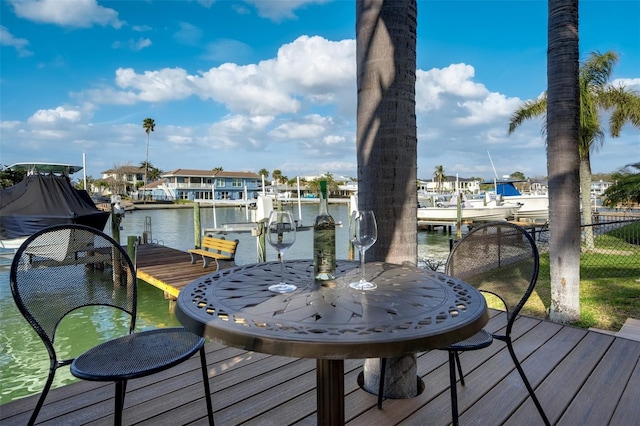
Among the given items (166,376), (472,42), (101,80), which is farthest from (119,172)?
(166,376)

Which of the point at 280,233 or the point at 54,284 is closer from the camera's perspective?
the point at 280,233

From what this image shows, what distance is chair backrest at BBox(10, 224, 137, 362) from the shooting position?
4.27 ft

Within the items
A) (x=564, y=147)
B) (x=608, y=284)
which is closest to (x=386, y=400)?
(x=564, y=147)

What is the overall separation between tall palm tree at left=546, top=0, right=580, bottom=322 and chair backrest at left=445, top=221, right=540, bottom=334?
7.27ft

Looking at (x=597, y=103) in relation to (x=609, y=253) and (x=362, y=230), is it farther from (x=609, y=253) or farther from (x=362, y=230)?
(x=362, y=230)

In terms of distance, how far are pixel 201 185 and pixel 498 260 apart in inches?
2079

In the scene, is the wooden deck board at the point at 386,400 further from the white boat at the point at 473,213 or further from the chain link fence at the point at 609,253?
the white boat at the point at 473,213

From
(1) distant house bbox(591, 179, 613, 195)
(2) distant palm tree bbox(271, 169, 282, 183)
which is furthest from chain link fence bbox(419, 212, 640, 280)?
(2) distant palm tree bbox(271, 169, 282, 183)

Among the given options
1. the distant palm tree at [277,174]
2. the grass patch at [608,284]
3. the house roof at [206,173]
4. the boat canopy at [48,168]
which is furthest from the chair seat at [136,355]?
the distant palm tree at [277,174]

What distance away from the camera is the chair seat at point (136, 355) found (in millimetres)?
1155

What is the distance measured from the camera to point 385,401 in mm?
1786

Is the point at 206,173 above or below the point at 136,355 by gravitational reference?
above

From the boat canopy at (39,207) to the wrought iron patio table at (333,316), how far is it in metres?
9.32

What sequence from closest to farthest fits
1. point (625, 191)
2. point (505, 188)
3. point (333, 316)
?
point (333, 316), point (625, 191), point (505, 188)
